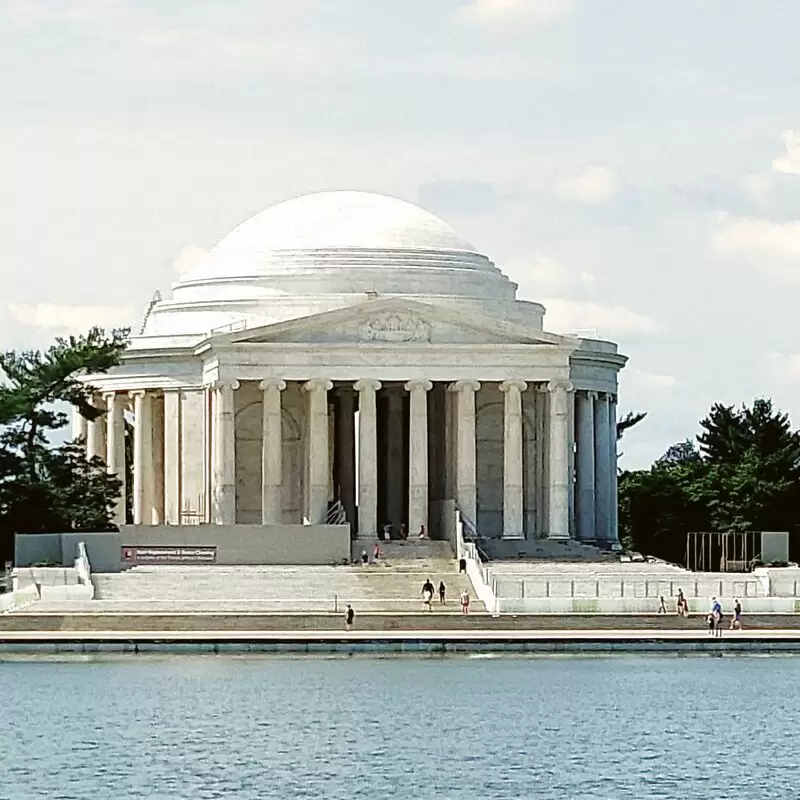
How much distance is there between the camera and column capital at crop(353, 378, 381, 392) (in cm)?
16238

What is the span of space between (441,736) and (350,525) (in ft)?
216

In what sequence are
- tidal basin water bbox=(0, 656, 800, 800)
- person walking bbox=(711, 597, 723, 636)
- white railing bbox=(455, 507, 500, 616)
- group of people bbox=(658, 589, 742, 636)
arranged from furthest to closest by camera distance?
white railing bbox=(455, 507, 500, 616) < group of people bbox=(658, 589, 742, 636) < person walking bbox=(711, 597, 723, 636) < tidal basin water bbox=(0, 656, 800, 800)

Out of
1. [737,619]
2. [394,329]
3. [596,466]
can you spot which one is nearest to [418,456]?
[394,329]

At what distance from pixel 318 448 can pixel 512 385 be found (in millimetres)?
9447

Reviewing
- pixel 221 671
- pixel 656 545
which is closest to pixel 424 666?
pixel 221 671

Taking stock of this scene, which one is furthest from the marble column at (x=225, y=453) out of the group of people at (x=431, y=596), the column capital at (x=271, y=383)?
the group of people at (x=431, y=596)

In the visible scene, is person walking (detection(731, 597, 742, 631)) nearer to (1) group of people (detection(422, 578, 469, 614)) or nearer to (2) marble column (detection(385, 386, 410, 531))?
(1) group of people (detection(422, 578, 469, 614))

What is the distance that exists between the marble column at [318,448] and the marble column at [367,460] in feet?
5.42

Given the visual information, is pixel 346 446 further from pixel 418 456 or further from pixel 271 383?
pixel 271 383

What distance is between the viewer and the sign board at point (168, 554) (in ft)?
498

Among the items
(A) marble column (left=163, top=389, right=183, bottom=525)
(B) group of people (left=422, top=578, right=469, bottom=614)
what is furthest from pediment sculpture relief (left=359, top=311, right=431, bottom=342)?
(B) group of people (left=422, top=578, right=469, bottom=614)

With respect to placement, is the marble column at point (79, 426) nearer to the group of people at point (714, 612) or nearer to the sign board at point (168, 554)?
the sign board at point (168, 554)

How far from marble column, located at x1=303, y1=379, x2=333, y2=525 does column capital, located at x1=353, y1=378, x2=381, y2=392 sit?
4.33 feet

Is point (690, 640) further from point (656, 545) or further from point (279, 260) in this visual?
point (656, 545)
